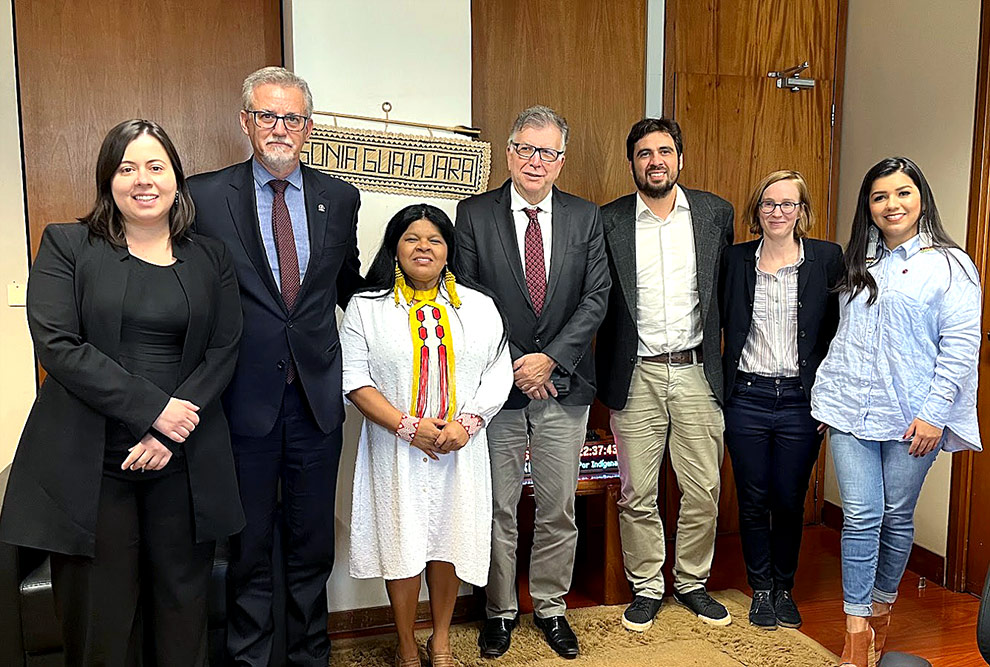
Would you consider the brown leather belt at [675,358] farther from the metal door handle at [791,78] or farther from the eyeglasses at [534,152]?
the metal door handle at [791,78]

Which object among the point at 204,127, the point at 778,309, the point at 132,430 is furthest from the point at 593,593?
the point at 204,127

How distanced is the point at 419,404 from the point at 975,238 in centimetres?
234

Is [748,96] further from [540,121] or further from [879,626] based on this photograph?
[879,626]

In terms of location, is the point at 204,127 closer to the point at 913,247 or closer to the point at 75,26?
the point at 75,26

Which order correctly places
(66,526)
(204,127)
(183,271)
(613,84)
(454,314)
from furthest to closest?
(613,84)
(204,127)
(454,314)
(183,271)
(66,526)

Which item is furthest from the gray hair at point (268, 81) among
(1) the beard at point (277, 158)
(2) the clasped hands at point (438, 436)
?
(2) the clasped hands at point (438, 436)

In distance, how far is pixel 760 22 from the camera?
388cm

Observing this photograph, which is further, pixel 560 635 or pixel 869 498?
pixel 560 635

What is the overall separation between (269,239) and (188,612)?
1.00 m

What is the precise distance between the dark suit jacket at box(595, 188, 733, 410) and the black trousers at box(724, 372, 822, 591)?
129 mm

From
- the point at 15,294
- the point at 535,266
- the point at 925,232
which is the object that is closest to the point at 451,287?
the point at 535,266

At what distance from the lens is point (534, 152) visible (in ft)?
8.97

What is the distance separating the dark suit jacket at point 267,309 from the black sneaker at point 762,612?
172cm

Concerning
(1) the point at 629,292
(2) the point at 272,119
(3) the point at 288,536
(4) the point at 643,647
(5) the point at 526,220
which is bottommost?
(4) the point at 643,647
